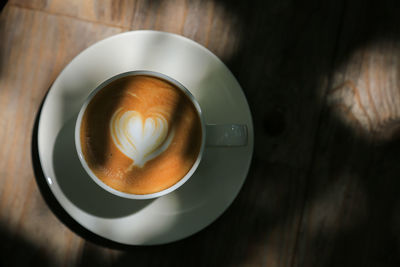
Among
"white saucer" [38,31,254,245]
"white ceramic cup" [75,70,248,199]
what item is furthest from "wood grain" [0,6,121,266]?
"white ceramic cup" [75,70,248,199]

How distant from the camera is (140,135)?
78 cm

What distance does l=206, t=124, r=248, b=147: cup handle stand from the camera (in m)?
0.76

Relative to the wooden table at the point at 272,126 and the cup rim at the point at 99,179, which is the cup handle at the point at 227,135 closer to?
the cup rim at the point at 99,179

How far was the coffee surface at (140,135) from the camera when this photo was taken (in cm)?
78

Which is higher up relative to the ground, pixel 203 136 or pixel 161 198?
pixel 203 136

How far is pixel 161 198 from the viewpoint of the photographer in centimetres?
86

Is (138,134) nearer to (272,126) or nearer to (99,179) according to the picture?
(99,179)

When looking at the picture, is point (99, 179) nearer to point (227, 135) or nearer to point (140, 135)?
point (140, 135)

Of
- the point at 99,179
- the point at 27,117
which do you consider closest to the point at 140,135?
the point at 99,179

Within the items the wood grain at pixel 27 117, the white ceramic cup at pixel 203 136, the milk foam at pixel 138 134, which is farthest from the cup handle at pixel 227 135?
the wood grain at pixel 27 117

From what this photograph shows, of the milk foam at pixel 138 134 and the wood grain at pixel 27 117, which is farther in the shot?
the wood grain at pixel 27 117

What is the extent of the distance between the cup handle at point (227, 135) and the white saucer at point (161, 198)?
89 mm

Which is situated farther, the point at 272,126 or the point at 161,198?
the point at 272,126

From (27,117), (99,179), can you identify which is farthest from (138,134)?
(27,117)
